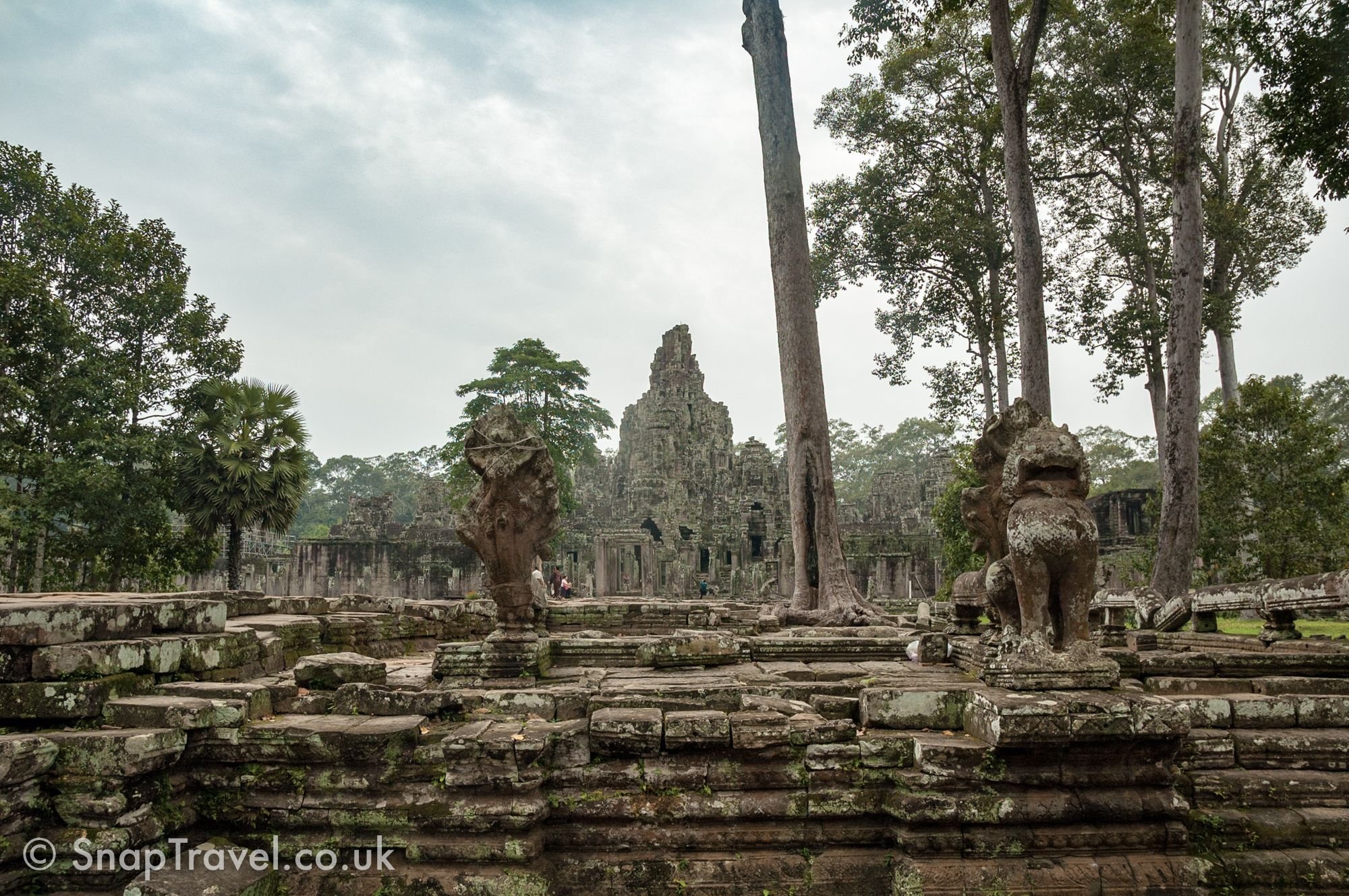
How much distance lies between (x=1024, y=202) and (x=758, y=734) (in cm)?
962

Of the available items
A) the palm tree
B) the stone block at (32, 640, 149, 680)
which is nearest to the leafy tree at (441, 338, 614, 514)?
the palm tree

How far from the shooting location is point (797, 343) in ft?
31.1

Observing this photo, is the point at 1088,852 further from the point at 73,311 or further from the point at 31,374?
the point at 73,311

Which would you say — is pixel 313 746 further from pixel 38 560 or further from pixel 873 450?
pixel 873 450

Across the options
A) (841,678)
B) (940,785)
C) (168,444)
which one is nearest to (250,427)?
(168,444)

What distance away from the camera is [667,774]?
3219 mm

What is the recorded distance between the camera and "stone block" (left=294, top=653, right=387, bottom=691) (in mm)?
4156

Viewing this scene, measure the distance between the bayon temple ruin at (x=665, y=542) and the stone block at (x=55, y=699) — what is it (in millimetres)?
19799

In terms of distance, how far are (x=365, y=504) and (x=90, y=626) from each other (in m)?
26.9

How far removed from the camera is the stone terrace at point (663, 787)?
9.68 feet

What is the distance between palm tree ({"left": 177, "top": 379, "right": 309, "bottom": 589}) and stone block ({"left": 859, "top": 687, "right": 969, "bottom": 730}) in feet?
50.1

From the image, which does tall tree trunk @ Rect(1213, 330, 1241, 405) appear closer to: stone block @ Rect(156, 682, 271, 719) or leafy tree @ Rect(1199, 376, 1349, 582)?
leafy tree @ Rect(1199, 376, 1349, 582)

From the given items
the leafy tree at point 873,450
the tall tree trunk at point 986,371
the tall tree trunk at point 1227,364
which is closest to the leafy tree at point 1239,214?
the tall tree trunk at point 1227,364

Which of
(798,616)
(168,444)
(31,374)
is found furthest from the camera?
(168,444)
